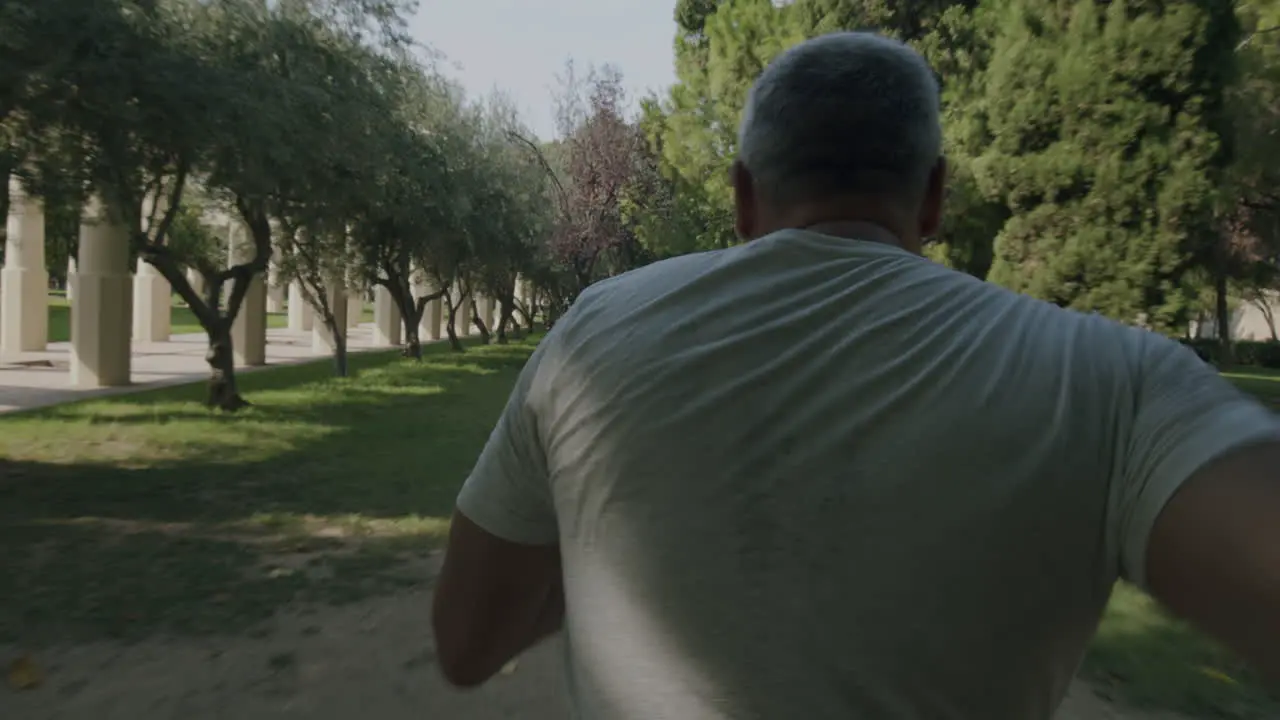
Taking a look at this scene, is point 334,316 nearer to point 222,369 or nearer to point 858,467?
point 222,369

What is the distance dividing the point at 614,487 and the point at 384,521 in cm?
749

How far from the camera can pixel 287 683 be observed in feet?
15.1

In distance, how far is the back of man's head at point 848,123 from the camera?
123cm

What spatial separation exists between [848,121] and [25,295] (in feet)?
80.9

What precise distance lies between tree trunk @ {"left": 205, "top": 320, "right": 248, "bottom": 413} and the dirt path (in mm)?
9662

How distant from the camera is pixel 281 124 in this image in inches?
408

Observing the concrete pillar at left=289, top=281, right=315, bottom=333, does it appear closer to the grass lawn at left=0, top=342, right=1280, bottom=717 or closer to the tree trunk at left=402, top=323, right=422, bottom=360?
the tree trunk at left=402, top=323, right=422, bottom=360

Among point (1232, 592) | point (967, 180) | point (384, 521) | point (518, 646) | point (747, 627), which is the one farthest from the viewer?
point (967, 180)

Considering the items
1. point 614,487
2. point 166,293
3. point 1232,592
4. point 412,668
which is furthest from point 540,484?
point 166,293

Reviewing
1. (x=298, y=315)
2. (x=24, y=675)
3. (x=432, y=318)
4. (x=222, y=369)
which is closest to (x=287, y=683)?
Result: (x=24, y=675)

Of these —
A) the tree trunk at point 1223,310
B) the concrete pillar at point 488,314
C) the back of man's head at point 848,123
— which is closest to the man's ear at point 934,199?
the back of man's head at point 848,123

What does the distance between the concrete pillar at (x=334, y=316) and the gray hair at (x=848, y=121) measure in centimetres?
2044

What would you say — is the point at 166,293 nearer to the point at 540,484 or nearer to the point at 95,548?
the point at 95,548

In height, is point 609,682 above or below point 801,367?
below
